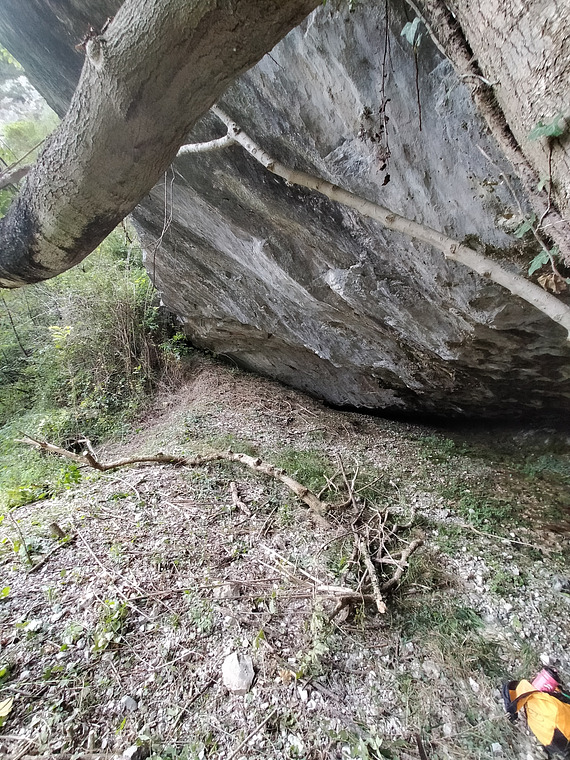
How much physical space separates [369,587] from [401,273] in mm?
2327

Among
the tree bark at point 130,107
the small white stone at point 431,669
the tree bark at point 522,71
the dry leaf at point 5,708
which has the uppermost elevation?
the tree bark at point 522,71

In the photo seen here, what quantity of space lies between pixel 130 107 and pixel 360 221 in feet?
6.28

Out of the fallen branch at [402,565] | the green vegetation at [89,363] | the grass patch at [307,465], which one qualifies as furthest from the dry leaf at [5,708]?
the green vegetation at [89,363]

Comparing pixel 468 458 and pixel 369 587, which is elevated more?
pixel 468 458

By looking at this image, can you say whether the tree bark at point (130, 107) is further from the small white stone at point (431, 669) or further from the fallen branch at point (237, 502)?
the small white stone at point (431, 669)

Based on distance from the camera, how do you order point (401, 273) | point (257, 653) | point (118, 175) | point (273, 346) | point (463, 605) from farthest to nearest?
point (273, 346), point (401, 273), point (463, 605), point (257, 653), point (118, 175)

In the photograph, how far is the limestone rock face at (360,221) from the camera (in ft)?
6.33

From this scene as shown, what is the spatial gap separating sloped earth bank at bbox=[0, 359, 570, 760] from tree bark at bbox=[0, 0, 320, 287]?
200cm

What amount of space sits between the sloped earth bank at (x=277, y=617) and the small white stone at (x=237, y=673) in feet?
0.10

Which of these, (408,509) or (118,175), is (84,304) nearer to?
(118,175)

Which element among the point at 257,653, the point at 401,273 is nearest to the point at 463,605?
the point at 257,653

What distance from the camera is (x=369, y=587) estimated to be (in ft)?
7.29

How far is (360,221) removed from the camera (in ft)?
9.18

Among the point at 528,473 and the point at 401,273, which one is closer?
the point at 401,273
